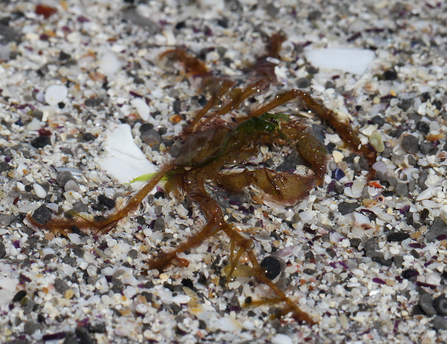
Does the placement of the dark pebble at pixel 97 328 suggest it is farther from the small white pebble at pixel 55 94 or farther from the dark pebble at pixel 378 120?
the dark pebble at pixel 378 120

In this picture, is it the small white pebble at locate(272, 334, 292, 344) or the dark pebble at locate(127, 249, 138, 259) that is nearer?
the small white pebble at locate(272, 334, 292, 344)

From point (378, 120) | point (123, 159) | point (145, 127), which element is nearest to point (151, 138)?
point (145, 127)

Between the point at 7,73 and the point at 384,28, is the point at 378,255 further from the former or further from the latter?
the point at 7,73

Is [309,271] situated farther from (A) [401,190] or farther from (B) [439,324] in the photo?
(A) [401,190]

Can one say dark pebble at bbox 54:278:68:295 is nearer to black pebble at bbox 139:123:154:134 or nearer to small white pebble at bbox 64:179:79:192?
small white pebble at bbox 64:179:79:192

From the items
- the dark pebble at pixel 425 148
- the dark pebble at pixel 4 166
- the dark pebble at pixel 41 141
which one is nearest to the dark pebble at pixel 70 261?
the dark pebble at pixel 4 166

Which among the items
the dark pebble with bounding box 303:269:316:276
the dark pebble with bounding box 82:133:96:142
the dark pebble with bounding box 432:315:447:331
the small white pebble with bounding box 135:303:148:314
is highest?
the dark pebble with bounding box 82:133:96:142

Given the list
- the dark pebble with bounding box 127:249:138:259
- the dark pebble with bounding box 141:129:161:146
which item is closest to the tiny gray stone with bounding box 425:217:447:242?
the dark pebble with bounding box 127:249:138:259

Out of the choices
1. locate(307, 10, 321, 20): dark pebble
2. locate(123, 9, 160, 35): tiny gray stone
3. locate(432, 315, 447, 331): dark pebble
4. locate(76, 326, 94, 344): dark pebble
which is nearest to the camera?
locate(76, 326, 94, 344): dark pebble
